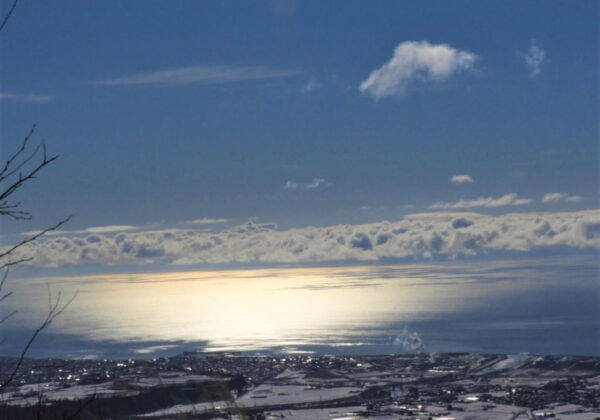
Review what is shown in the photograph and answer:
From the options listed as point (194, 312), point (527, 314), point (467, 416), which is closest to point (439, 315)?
point (527, 314)

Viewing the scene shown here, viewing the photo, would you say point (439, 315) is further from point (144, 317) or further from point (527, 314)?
point (144, 317)

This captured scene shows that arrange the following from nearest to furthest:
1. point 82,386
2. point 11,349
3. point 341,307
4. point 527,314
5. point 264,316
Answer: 1. point 82,386
2. point 11,349
3. point 527,314
4. point 264,316
5. point 341,307

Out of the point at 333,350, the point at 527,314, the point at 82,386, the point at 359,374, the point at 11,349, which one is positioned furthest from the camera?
the point at 527,314

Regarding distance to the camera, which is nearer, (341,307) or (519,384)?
(519,384)

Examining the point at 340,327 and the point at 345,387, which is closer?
the point at 345,387

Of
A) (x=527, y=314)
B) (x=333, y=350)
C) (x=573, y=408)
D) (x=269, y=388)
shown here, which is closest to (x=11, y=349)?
(x=333, y=350)

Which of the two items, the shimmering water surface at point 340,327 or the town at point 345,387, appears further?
the shimmering water surface at point 340,327

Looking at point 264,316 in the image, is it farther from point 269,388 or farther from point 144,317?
point 269,388

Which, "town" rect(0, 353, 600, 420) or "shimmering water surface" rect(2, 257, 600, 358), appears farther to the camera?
"shimmering water surface" rect(2, 257, 600, 358)

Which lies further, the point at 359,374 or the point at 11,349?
the point at 11,349
